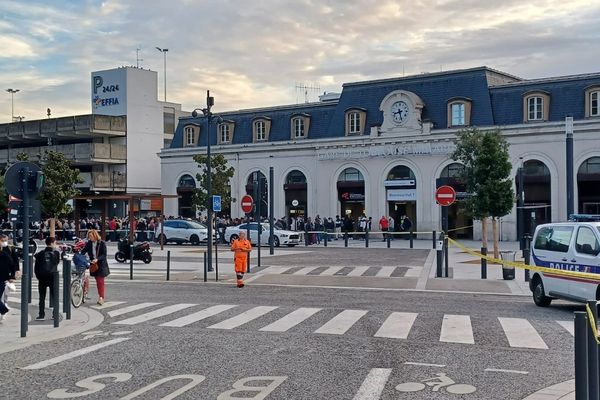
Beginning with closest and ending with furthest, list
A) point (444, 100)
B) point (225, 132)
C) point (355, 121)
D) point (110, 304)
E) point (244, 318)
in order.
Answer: point (244, 318) → point (110, 304) → point (444, 100) → point (355, 121) → point (225, 132)

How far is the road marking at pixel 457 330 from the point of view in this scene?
1210 cm

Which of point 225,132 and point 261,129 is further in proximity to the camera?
point 225,132

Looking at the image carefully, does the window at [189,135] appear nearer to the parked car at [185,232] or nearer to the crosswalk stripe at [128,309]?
the parked car at [185,232]

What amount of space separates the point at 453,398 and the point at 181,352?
4373 mm

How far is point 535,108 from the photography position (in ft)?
143

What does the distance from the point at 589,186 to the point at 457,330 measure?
3146 centimetres

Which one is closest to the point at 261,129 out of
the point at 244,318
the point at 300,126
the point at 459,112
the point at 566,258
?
the point at 300,126

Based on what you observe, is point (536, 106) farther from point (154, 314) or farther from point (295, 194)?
point (154, 314)

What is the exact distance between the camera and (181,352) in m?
11.1

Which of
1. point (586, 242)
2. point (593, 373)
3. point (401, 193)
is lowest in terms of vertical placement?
point (593, 373)

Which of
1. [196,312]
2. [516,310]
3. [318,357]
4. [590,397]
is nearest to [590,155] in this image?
[516,310]

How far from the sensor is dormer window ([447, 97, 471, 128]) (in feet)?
149

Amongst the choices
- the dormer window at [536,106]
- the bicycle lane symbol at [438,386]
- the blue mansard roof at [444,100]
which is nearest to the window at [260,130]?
the blue mansard roof at [444,100]

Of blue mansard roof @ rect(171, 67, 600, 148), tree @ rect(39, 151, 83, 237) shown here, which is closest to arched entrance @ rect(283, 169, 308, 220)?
blue mansard roof @ rect(171, 67, 600, 148)
